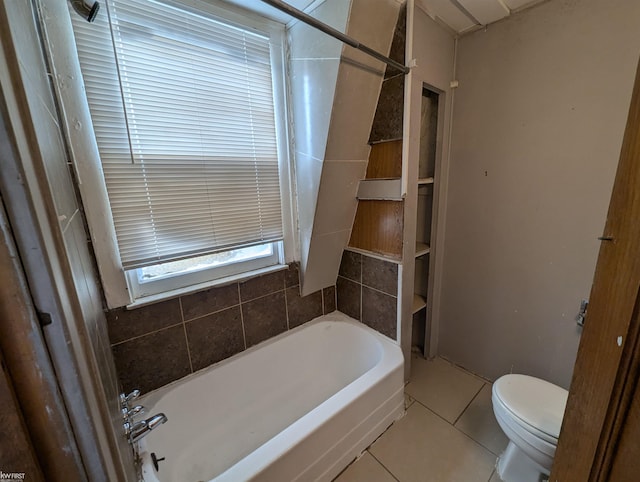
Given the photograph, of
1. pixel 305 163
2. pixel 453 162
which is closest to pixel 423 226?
pixel 453 162

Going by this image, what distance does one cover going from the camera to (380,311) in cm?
174

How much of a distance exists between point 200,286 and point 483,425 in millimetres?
1821

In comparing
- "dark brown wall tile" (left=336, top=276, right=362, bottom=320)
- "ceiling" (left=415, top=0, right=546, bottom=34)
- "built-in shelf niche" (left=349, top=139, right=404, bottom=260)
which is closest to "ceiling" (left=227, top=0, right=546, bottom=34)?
"ceiling" (left=415, top=0, right=546, bottom=34)

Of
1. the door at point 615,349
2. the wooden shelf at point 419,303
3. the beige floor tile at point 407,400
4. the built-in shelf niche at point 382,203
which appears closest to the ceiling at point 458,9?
the built-in shelf niche at point 382,203

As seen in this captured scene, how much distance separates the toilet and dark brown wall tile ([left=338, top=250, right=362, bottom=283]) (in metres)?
0.97

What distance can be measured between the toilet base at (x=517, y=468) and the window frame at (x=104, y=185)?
154cm

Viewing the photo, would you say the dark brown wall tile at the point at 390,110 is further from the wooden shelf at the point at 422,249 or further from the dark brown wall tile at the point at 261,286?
the dark brown wall tile at the point at 261,286

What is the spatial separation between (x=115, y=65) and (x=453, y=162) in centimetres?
188

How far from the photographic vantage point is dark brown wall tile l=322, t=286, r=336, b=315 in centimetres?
199

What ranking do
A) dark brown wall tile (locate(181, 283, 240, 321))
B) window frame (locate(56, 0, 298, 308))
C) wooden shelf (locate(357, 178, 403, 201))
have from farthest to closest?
wooden shelf (locate(357, 178, 403, 201)), dark brown wall tile (locate(181, 283, 240, 321)), window frame (locate(56, 0, 298, 308))

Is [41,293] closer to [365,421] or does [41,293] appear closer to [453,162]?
[365,421]

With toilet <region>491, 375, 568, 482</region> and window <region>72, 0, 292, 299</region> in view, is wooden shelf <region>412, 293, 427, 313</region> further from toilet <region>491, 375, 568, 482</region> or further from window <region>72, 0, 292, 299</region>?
window <region>72, 0, 292, 299</region>

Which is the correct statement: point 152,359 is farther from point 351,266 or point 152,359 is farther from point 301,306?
point 351,266

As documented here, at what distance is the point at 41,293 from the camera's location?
30 centimetres
